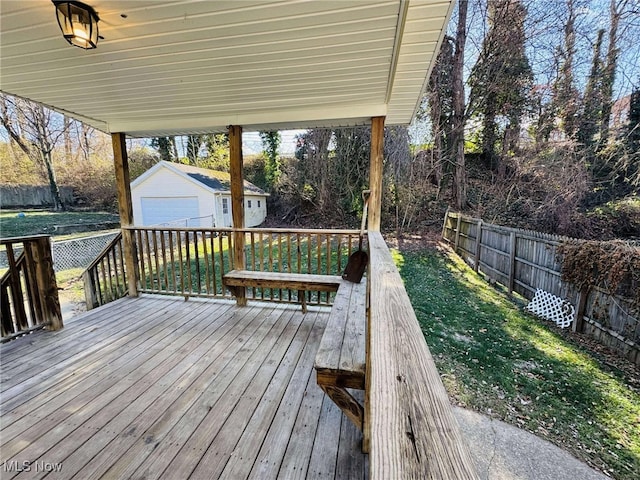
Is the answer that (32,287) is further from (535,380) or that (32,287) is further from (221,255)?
(535,380)

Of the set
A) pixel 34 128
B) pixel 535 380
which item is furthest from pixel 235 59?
pixel 34 128

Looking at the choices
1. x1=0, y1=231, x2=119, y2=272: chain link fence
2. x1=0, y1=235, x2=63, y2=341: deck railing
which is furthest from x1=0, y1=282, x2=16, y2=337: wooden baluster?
x1=0, y1=231, x2=119, y2=272: chain link fence

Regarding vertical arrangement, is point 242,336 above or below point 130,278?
below

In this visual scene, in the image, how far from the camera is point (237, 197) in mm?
3666

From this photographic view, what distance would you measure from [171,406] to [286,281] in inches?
63.7

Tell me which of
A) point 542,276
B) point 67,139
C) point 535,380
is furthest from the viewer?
point 67,139

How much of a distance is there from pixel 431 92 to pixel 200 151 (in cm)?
1346

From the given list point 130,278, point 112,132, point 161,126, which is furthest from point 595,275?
point 112,132

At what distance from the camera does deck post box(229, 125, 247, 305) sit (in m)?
3.57

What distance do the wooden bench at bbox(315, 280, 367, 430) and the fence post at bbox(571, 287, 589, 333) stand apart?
391cm

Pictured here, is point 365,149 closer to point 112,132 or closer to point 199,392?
point 112,132

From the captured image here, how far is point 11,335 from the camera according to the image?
281 cm

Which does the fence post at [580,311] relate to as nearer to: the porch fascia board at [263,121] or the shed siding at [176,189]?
the porch fascia board at [263,121]

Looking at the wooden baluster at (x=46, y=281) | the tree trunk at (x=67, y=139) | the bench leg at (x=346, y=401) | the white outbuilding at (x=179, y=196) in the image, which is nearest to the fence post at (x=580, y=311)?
the bench leg at (x=346, y=401)
